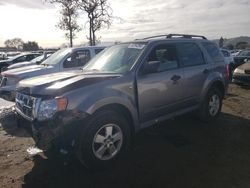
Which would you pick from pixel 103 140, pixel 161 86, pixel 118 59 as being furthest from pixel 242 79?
pixel 103 140

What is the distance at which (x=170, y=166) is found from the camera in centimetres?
429

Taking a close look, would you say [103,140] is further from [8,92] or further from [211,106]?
[8,92]

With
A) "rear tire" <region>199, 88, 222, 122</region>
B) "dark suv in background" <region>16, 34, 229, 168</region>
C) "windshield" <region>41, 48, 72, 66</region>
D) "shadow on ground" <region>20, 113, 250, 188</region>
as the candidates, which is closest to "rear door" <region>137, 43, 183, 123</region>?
"dark suv in background" <region>16, 34, 229, 168</region>

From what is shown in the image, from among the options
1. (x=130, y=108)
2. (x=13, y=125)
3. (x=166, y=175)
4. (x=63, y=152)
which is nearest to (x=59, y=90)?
(x=63, y=152)

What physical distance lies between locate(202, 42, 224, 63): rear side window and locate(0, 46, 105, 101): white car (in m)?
4.50

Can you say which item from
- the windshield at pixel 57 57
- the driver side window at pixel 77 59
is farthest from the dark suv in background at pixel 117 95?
the windshield at pixel 57 57

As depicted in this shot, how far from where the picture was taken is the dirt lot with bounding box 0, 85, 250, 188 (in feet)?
12.6

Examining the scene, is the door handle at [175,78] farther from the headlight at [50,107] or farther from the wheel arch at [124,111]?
the headlight at [50,107]

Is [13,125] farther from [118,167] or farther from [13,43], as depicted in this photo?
[13,43]

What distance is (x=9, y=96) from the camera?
8031 millimetres

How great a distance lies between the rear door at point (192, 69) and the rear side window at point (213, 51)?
0.99ft

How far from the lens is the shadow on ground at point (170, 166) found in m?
3.83

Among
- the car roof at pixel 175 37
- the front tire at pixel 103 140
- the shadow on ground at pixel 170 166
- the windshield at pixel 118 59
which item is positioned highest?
the car roof at pixel 175 37

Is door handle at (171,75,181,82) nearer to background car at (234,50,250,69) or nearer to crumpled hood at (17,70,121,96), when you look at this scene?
crumpled hood at (17,70,121,96)
